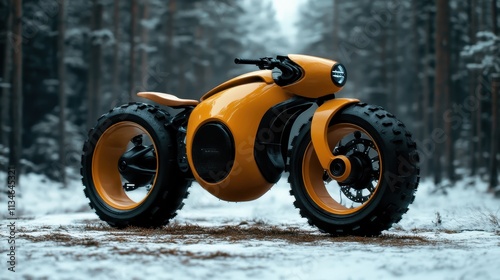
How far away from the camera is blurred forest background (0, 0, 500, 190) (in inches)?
825

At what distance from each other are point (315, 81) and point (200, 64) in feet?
122

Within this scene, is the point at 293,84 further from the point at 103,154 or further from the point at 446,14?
the point at 446,14

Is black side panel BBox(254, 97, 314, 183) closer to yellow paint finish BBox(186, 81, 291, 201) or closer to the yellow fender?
yellow paint finish BBox(186, 81, 291, 201)

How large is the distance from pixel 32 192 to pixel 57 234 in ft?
50.3

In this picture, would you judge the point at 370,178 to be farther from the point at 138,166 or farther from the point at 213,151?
the point at 138,166

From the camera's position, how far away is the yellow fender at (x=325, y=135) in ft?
16.8

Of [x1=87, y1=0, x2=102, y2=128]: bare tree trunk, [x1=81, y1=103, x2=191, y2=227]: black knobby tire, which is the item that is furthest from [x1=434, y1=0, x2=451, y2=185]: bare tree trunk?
[x1=81, y1=103, x2=191, y2=227]: black knobby tire

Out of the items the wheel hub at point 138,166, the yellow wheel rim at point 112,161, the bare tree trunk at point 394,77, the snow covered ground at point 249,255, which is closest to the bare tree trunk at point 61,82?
the yellow wheel rim at point 112,161

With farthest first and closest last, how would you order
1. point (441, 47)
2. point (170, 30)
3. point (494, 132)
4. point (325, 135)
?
1. point (170, 30)
2. point (441, 47)
3. point (494, 132)
4. point (325, 135)

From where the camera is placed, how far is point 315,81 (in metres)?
5.62

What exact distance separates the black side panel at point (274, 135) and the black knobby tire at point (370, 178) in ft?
0.79

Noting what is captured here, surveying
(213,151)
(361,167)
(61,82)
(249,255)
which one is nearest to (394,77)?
(61,82)

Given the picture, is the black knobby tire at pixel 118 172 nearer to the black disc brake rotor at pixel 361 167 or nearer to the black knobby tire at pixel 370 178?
the black knobby tire at pixel 370 178

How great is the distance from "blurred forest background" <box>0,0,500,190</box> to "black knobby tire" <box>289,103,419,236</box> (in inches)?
496
